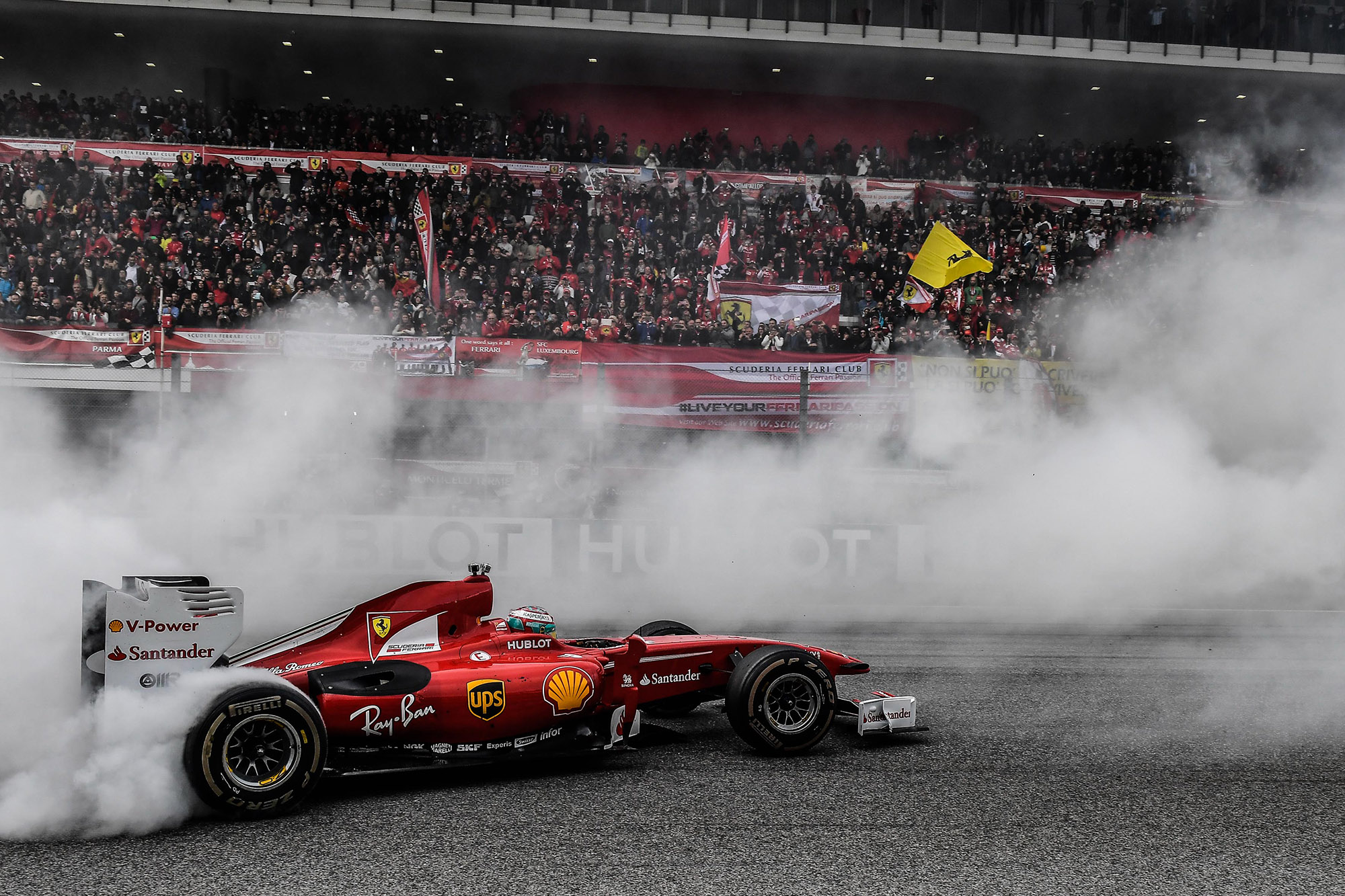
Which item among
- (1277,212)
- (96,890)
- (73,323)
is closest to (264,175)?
(73,323)

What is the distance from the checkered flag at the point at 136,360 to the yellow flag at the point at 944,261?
10926mm

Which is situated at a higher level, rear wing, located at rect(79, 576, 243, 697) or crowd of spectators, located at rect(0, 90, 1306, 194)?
crowd of spectators, located at rect(0, 90, 1306, 194)

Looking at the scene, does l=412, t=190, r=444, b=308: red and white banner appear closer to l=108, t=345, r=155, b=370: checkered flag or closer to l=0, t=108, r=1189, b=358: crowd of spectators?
l=0, t=108, r=1189, b=358: crowd of spectators

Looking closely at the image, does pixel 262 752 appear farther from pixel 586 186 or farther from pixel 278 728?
pixel 586 186

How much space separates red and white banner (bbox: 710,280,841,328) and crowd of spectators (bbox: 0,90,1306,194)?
4354mm

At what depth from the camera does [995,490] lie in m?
12.2

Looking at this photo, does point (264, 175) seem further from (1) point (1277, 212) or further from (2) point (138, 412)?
(1) point (1277, 212)

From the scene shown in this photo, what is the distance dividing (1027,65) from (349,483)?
18793 mm

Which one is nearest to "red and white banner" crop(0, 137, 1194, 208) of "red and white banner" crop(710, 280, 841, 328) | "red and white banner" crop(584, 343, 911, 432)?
"red and white banner" crop(710, 280, 841, 328)

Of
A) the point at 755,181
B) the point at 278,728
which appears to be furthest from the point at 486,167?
the point at 278,728

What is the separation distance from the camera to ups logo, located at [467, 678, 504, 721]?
5523 mm

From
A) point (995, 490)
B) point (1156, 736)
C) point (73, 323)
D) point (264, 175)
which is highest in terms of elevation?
point (264, 175)

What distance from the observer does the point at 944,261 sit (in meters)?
16.9

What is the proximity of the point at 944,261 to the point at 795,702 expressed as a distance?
472 inches
